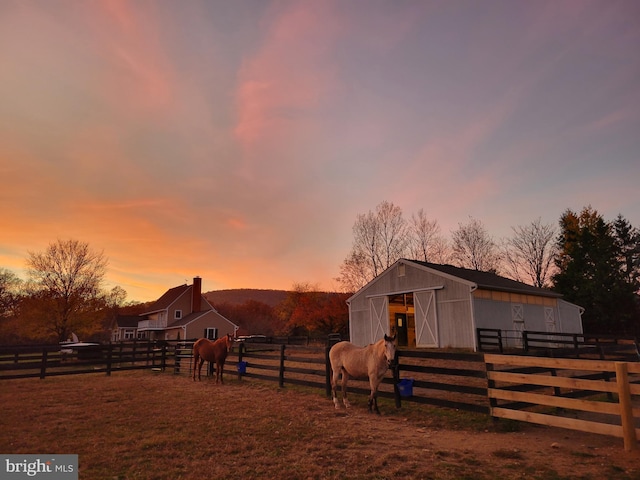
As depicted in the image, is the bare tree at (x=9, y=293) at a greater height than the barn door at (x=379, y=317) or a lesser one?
greater

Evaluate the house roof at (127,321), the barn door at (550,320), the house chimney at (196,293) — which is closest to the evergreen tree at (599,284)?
the barn door at (550,320)

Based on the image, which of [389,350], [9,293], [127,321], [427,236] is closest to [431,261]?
[427,236]

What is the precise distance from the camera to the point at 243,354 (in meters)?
14.4

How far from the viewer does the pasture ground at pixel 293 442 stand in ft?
15.1

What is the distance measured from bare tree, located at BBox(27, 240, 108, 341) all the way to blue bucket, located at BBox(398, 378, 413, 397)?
1423 inches

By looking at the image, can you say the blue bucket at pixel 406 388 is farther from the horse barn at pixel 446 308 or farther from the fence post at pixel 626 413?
the horse barn at pixel 446 308

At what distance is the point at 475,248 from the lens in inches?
1752

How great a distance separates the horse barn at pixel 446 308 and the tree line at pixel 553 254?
11.1 metres

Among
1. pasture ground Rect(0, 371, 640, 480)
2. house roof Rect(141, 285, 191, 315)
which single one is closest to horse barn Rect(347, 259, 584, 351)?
pasture ground Rect(0, 371, 640, 480)

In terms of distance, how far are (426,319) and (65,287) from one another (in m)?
34.0

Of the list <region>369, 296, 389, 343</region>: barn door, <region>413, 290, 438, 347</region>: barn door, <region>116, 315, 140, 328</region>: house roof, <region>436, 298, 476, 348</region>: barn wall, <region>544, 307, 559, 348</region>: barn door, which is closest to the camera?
<region>436, 298, 476, 348</region>: barn wall

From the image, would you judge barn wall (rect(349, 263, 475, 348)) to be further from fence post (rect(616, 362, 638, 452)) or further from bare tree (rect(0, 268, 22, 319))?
bare tree (rect(0, 268, 22, 319))

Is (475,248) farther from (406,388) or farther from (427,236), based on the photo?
(406,388)

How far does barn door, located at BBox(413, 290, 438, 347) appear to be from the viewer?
2061 centimetres
